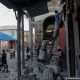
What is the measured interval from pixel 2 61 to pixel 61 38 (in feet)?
13.3

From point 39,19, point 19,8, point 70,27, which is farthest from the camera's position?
point 39,19

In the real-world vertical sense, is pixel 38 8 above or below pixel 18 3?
above

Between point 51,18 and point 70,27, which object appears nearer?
point 70,27

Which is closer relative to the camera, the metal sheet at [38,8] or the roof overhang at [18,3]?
the roof overhang at [18,3]

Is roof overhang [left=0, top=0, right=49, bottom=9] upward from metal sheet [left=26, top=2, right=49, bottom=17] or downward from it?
downward

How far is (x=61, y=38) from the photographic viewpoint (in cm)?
1845

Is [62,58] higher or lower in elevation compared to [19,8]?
lower

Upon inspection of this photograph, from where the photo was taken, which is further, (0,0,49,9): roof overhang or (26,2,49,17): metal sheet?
(26,2,49,17): metal sheet

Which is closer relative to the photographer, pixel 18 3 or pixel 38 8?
pixel 18 3

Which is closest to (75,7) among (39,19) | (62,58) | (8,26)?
A: (62,58)

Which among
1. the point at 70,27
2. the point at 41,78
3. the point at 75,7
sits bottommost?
the point at 41,78

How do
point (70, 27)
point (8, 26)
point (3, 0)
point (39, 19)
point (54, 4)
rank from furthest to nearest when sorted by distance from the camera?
point (8, 26), point (39, 19), point (54, 4), point (3, 0), point (70, 27)

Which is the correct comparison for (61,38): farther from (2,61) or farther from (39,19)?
(39,19)

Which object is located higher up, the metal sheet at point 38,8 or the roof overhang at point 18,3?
the metal sheet at point 38,8
